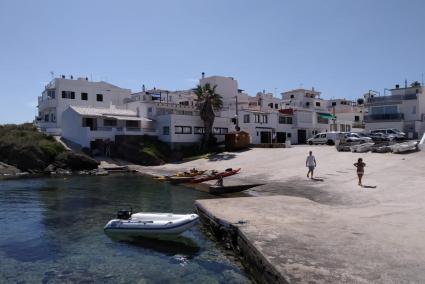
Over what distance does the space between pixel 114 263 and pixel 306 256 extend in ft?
22.4

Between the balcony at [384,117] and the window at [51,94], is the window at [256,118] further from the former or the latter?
the window at [51,94]

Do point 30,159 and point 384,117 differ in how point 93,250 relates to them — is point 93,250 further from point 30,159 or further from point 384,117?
point 384,117

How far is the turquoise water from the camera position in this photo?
12266 millimetres

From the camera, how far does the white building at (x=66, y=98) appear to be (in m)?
65.8

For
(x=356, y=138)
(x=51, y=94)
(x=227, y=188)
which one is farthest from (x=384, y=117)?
(x=51, y=94)

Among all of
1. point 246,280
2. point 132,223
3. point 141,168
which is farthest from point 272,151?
point 246,280

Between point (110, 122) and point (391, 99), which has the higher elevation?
point (391, 99)

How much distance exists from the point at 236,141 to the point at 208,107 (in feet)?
21.9

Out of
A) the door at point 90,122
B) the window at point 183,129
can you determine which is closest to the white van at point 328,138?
the window at point 183,129

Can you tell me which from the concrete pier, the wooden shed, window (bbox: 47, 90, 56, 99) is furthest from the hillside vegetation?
the concrete pier

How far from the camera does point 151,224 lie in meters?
15.9

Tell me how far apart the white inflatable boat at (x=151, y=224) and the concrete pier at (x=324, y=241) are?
152 centimetres

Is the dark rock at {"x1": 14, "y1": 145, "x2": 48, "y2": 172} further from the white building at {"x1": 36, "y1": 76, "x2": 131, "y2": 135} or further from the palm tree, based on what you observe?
the palm tree

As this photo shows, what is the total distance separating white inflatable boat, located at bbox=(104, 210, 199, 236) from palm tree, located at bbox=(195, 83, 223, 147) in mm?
41371
